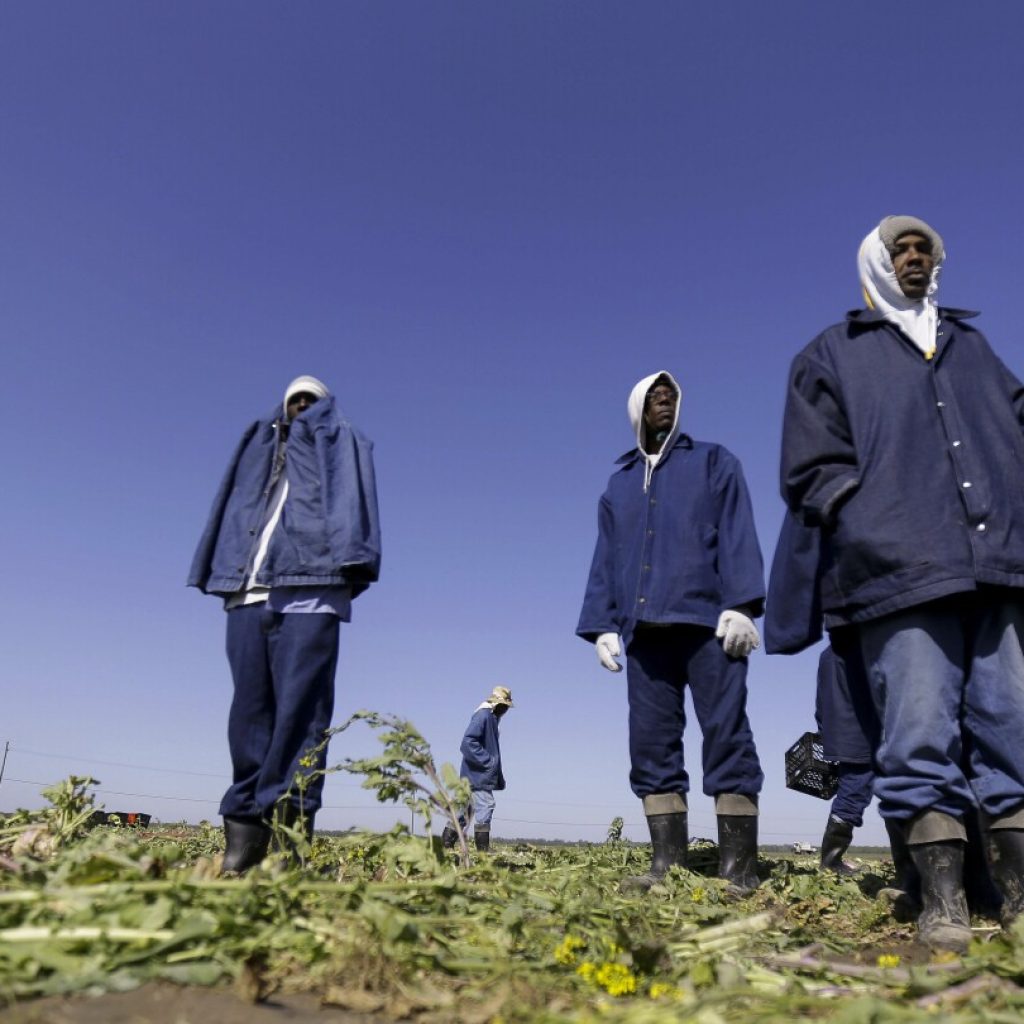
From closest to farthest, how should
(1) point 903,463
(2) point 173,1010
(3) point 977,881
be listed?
(2) point 173,1010 < (1) point 903,463 < (3) point 977,881

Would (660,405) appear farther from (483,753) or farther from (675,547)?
(483,753)

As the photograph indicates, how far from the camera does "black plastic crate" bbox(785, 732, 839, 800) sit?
9789 mm

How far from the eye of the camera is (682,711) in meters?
5.21

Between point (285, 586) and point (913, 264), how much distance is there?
335 centimetres

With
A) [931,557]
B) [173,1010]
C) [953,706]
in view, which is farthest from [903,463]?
[173,1010]

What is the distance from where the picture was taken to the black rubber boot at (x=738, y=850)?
473 centimetres

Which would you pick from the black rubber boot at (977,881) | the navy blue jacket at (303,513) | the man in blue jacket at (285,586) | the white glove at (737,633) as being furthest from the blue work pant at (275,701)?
the black rubber boot at (977,881)

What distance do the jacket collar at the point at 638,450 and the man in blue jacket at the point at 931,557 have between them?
1.80 metres

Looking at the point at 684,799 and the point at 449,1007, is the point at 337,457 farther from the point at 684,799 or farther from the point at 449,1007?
the point at 449,1007

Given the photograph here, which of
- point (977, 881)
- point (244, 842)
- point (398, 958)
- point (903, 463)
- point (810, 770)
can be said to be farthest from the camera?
point (810, 770)

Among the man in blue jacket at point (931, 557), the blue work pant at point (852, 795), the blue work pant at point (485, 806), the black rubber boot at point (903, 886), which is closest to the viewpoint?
the man in blue jacket at point (931, 557)

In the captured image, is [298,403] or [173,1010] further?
[298,403]

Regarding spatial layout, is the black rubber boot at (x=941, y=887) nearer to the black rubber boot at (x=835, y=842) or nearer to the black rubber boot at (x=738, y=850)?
the black rubber boot at (x=738, y=850)

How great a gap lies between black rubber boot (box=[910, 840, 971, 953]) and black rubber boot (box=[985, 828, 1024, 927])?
153mm
